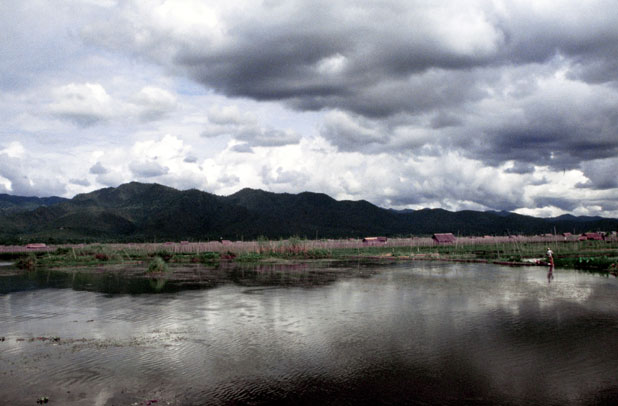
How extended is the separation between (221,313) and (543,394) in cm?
1403

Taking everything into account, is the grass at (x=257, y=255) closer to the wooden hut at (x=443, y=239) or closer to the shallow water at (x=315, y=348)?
the wooden hut at (x=443, y=239)

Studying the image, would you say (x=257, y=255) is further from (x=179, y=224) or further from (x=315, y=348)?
(x=179, y=224)

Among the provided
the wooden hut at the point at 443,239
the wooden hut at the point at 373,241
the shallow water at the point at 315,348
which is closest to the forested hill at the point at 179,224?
the wooden hut at the point at 443,239

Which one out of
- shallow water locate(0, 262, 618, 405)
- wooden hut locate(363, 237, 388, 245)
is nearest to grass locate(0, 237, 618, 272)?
wooden hut locate(363, 237, 388, 245)

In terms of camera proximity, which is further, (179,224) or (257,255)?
(179,224)

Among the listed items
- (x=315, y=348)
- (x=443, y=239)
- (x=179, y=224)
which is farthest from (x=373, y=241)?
(x=315, y=348)

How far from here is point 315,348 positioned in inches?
579

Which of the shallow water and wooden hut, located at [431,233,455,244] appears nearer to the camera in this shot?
the shallow water

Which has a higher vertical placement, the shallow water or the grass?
the grass

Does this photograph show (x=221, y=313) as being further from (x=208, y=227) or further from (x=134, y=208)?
(x=134, y=208)

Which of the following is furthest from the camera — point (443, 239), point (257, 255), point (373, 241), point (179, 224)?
point (179, 224)

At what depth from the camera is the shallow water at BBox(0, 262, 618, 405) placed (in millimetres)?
10828

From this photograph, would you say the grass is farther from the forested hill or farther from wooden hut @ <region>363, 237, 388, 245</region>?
the forested hill

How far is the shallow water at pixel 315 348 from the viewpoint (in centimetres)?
1083
